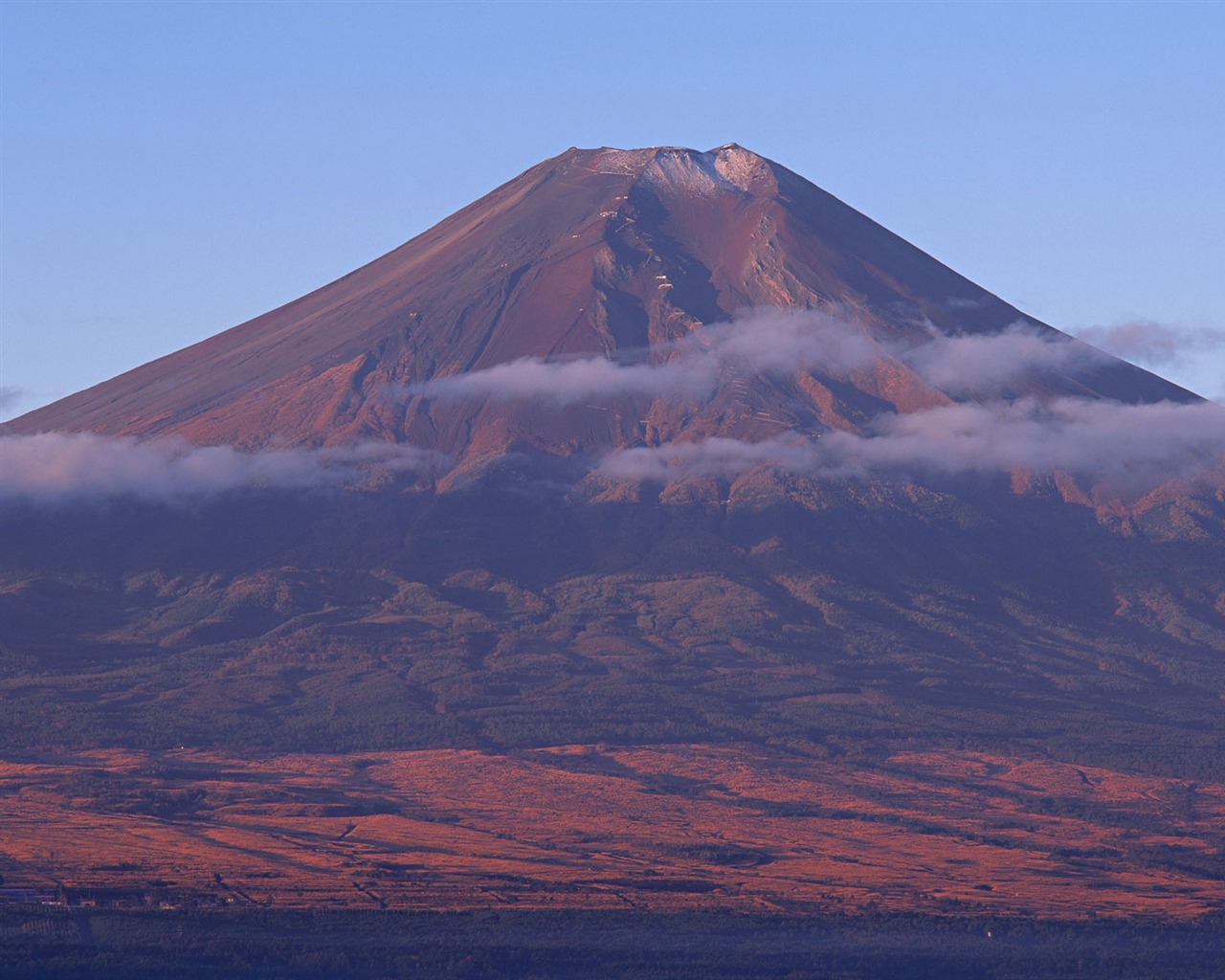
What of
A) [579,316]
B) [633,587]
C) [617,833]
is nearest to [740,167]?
[579,316]

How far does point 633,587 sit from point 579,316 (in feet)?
125

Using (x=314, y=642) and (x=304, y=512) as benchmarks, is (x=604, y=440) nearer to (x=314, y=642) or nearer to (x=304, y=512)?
(x=304, y=512)

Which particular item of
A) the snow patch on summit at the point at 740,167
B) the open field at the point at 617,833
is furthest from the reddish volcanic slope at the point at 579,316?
the open field at the point at 617,833

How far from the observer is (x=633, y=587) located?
14612 centimetres

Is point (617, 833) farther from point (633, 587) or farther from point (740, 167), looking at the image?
point (740, 167)

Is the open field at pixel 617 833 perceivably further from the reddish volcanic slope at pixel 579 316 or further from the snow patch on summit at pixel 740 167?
the snow patch on summit at pixel 740 167

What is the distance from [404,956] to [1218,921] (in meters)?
31.4

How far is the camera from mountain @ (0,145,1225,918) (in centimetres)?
9462

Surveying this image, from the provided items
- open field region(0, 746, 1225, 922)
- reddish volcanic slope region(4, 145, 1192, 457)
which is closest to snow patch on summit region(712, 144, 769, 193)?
reddish volcanic slope region(4, 145, 1192, 457)

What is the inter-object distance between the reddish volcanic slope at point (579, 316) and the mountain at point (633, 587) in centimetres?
46

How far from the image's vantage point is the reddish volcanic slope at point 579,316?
169 meters

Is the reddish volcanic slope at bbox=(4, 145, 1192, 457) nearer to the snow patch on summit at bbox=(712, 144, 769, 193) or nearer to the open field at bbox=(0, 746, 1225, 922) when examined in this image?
the snow patch on summit at bbox=(712, 144, 769, 193)

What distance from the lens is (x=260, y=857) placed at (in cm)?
8800

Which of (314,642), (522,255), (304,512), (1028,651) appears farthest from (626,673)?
(522,255)
